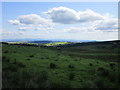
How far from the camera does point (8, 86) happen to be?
6711 mm

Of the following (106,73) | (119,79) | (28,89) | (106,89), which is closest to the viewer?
(28,89)

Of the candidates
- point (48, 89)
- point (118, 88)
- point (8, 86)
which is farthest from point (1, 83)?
point (118, 88)

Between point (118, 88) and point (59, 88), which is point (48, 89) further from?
point (118, 88)

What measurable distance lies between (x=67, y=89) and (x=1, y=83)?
10.6 feet

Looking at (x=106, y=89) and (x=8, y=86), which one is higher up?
(x=8, y=86)

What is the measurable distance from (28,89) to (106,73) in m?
6.79

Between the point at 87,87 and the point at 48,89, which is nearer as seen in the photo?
the point at 48,89

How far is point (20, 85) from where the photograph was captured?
6875mm

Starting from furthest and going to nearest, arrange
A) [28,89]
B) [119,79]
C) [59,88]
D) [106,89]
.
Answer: [119,79]
[106,89]
[59,88]
[28,89]

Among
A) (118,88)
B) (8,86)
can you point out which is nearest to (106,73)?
(118,88)

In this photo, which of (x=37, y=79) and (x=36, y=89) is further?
(x=37, y=79)

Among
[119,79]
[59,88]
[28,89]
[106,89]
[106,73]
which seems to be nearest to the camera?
[28,89]

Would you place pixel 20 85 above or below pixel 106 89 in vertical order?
above

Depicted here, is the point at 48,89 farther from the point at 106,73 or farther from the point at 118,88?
the point at 106,73
